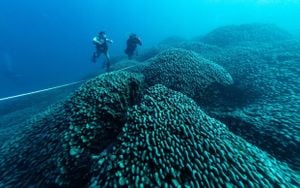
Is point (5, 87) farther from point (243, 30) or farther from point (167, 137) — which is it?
point (167, 137)

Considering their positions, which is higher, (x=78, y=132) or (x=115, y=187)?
Result: (x=78, y=132)

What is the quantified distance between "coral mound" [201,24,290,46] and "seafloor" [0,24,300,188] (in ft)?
34.6

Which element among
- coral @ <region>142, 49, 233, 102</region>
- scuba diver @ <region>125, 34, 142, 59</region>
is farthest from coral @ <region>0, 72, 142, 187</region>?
scuba diver @ <region>125, 34, 142, 59</region>

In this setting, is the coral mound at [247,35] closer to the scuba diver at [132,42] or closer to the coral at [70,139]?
the scuba diver at [132,42]

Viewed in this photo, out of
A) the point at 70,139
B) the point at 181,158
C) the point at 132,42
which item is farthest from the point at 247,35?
the point at 70,139

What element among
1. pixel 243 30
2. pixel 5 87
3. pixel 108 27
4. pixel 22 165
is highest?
pixel 108 27

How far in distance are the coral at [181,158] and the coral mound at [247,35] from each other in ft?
47.1

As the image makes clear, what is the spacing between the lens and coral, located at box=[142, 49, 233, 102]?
20.8 feet

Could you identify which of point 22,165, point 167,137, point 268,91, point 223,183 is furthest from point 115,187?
point 268,91

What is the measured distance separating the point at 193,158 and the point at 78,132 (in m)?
2.51

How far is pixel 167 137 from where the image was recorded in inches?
140

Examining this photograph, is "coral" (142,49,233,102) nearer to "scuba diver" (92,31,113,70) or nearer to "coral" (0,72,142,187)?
"coral" (0,72,142,187)

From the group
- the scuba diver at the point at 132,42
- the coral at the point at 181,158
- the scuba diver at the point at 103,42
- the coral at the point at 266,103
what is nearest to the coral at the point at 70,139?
the coral at the point at 181,158

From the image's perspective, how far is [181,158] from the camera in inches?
128
